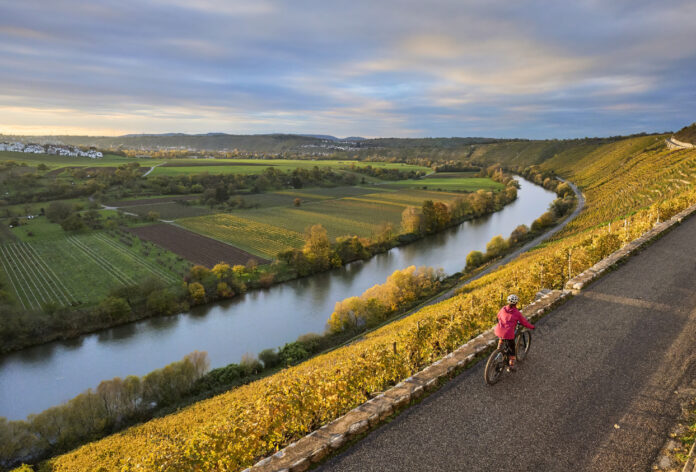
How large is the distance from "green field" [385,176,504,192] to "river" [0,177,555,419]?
7176 cm

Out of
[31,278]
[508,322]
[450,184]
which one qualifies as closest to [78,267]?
[31,278]

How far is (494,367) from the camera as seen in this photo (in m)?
8.27

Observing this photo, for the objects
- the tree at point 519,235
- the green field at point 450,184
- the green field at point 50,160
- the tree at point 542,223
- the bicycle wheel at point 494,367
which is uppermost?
the green field at point 50,160

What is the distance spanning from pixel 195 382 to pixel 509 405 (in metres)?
26.1

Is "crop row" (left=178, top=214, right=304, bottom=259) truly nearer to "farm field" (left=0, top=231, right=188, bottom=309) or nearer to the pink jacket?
"farm field" (left=0, top=231, right=188, bottom=309)

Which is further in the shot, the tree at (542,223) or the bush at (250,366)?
the tree at (542,223)

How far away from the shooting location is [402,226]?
6750 centimetres

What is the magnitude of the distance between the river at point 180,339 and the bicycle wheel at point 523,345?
2824 centimetres

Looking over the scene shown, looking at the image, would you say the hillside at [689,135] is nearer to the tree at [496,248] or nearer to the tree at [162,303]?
the tree at [496,248]

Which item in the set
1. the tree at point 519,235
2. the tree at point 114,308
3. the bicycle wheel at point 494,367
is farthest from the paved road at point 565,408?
the tree at point 519,235

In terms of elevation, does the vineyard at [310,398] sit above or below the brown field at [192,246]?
above

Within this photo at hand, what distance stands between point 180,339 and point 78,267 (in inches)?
986

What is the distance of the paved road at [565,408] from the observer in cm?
643

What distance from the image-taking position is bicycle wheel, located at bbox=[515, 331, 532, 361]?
29.2 ft
